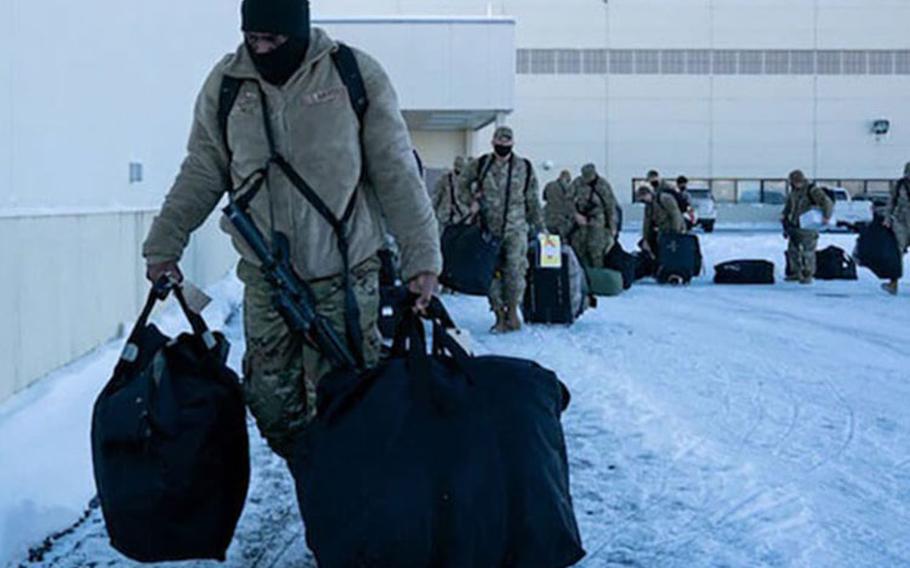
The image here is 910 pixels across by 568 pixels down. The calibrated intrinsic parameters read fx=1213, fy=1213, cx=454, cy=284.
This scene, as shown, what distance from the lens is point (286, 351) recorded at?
12.2 feet

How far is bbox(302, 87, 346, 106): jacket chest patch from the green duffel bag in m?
11.3

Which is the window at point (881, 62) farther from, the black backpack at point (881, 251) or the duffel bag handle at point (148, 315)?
the duffel bag handle at point (148, 315)

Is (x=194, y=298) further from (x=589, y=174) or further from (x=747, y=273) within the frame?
(x=747, y=273)

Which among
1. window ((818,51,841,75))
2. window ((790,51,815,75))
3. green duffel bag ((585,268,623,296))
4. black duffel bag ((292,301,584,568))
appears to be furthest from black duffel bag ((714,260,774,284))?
window ((818,51,841,75))

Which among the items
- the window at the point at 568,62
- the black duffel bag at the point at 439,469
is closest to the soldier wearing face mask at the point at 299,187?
the black duffel bag at the point at 439,469

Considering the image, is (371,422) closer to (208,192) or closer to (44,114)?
(208,192)

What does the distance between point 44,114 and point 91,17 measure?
1.15 m

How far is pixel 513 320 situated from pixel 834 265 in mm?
8713

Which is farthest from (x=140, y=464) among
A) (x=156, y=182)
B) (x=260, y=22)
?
(x=156, y=182)

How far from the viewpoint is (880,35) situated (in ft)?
143

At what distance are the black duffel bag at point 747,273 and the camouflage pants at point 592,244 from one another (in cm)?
293

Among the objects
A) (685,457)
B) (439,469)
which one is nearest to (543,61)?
(685,457)

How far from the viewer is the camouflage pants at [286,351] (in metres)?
3.66

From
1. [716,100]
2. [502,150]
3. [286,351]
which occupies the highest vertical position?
[716,100]
